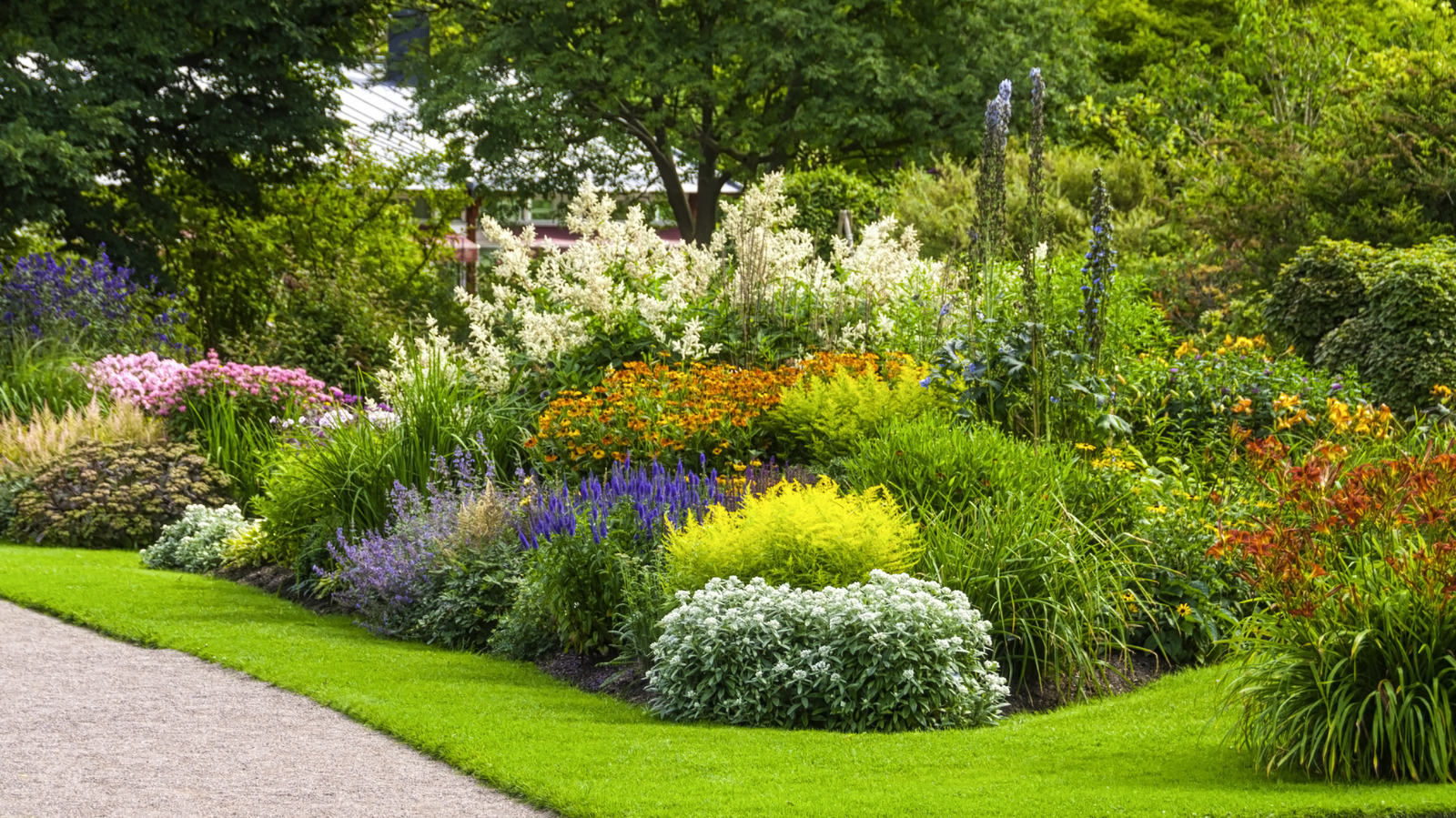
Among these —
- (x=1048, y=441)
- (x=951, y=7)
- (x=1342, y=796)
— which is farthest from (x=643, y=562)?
(x=951, y=7)

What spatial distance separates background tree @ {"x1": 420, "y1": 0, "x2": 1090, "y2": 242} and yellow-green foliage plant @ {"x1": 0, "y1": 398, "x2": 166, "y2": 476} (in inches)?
385

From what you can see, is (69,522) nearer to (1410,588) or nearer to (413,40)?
(1410,588)

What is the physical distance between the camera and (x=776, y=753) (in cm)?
536

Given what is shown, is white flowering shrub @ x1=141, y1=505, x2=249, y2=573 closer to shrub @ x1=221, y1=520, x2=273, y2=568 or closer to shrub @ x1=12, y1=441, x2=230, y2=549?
shrub @ x1=221, y1=520, x2=273, y2=568

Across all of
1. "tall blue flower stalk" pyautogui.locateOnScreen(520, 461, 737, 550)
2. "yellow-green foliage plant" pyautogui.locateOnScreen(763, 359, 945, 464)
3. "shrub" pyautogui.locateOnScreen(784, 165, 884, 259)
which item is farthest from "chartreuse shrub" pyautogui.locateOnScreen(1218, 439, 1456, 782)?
"shrub" pyautogui.locateOnScreen(784, 165, 884, 259)

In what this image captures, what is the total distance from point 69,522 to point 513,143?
469 inches

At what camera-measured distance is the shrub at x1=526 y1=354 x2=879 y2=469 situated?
849 centimetres

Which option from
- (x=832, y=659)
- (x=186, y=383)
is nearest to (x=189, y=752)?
(x=832, y=659)

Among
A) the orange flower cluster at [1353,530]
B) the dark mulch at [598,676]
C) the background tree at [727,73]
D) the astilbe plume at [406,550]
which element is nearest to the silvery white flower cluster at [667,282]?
the astilbe plume at [406,550]

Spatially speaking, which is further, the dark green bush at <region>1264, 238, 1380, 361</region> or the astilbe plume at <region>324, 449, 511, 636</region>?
the dark green bush at <region>1264, 238, 1380, 361</region>

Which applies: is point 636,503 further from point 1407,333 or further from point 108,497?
point 1407,333

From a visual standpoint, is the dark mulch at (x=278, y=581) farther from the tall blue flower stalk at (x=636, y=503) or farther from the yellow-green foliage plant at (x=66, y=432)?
the yellow-green foliage plant at (x=66, y=432)

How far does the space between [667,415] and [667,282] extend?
2.05 meters

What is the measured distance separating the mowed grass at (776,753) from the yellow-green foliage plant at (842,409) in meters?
2.27
